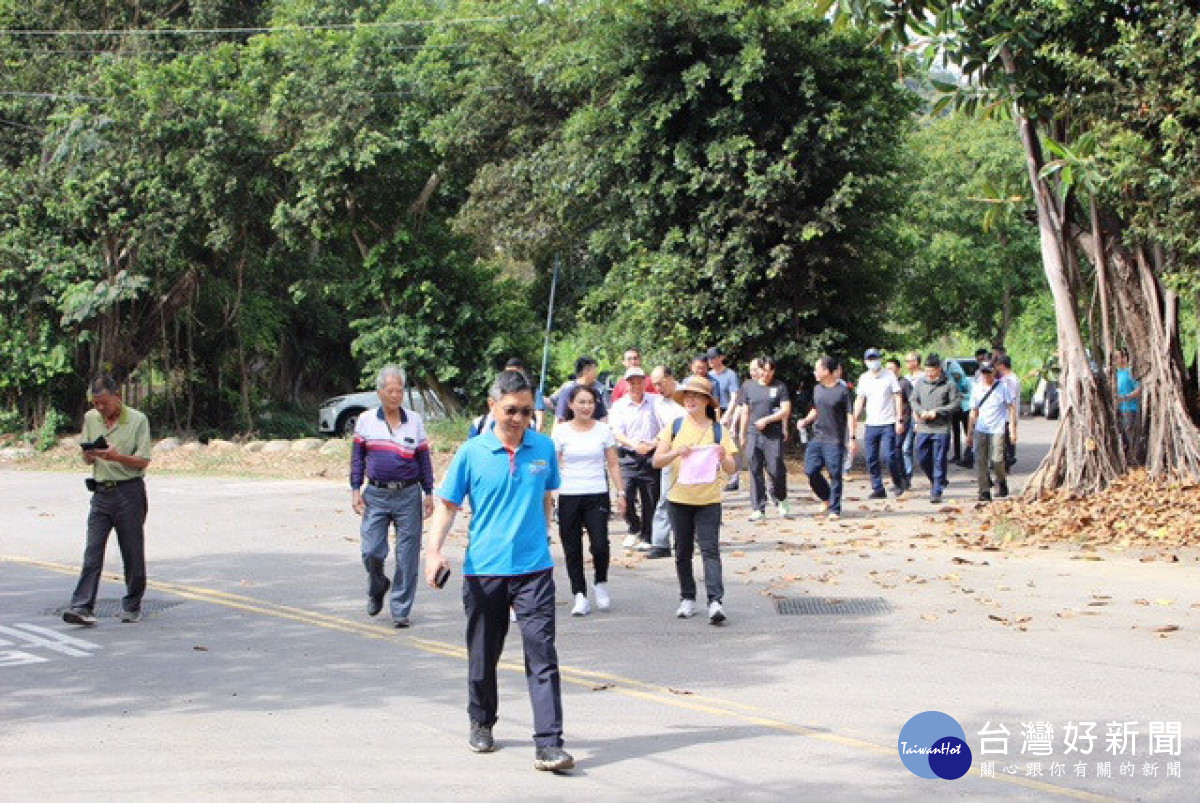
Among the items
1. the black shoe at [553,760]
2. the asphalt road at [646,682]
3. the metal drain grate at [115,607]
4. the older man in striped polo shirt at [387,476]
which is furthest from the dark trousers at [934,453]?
the black shoe at [553,760]

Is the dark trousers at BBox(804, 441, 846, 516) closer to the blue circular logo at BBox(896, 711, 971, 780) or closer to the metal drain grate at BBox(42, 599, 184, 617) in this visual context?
the metal drain grate at BBox(42, 599, 184, 617)

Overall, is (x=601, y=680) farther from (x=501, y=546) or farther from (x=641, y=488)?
(x=641, y=488)

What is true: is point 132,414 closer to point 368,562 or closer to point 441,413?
point 368,562

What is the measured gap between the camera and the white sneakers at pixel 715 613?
32.1 feet

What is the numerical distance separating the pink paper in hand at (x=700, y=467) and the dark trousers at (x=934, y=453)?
25.3 ft

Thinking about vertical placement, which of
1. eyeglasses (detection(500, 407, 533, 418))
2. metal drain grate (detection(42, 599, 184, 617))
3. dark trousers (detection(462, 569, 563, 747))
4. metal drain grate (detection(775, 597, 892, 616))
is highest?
eyeglasses (detection(500, 407, 533, 418))

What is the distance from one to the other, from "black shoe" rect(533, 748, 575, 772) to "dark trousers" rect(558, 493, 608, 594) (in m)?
4.04

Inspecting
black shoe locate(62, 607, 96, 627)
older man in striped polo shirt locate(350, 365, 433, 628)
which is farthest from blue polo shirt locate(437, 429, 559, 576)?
black shoe locate(62, 607, 96, 627)

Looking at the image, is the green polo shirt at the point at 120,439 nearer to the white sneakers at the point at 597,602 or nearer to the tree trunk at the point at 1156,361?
the white sneakers at the point at 597,602

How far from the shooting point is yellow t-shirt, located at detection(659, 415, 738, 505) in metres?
9.98

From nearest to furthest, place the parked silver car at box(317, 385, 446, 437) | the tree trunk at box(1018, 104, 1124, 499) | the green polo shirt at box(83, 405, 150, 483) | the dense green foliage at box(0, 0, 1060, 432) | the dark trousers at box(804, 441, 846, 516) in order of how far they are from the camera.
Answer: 1. the green polo shirt at box(83, 405, 150, 483)
2. the tree trunk at box(1018, 104, 1124, 499)
3. the dark trousers at box(804, 441, 846, 516)
4. the dense green foliage at box(0, 0, 1060, 432)
5. the parked silver car at box(317, 385, 446, 437)

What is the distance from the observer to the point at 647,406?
1286 centimetres

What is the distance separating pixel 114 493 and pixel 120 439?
420 mm

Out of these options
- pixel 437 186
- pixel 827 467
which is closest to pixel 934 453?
pixel 827 467
